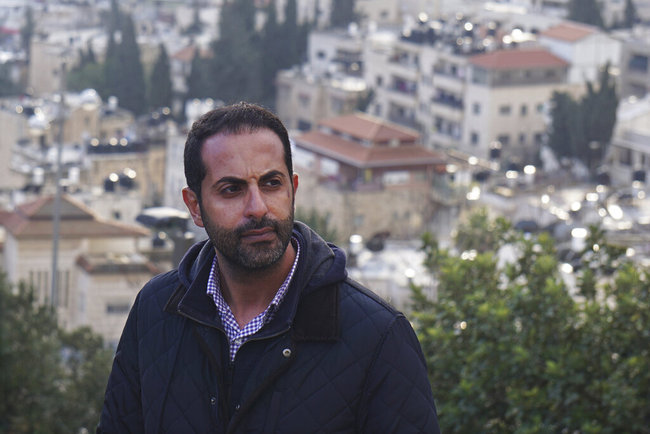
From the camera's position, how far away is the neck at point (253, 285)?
3.17 m

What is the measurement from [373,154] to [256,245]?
1278 inches

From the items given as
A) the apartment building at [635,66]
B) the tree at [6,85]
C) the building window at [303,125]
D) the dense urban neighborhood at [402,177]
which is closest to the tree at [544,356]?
the dense urban neighborhood at [402,177]

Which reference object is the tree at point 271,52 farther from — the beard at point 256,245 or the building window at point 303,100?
the beard at point 256,245

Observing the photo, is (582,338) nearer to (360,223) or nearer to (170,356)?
(170,356)

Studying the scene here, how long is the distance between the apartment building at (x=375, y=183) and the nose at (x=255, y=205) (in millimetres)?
31745

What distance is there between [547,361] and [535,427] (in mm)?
665

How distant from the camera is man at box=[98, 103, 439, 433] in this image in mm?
3057

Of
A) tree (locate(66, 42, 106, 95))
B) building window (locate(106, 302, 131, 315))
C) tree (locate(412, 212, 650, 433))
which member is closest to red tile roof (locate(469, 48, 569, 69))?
tree (locate(66, 42, 106, 95))

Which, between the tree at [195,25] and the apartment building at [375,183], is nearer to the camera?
the apartment building at [375,183]

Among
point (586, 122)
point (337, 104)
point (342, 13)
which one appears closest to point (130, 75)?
point (337, 104)

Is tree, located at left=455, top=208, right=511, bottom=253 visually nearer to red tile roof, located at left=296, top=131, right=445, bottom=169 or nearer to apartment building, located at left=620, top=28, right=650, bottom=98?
red tile roof, located at left=296, top=131, right=445, bottom=169

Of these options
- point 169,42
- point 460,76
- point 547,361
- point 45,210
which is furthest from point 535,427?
point 169,42

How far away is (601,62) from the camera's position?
1789 inches

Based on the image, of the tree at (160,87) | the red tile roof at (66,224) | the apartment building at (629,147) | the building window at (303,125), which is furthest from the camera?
the building window at (303,125)
